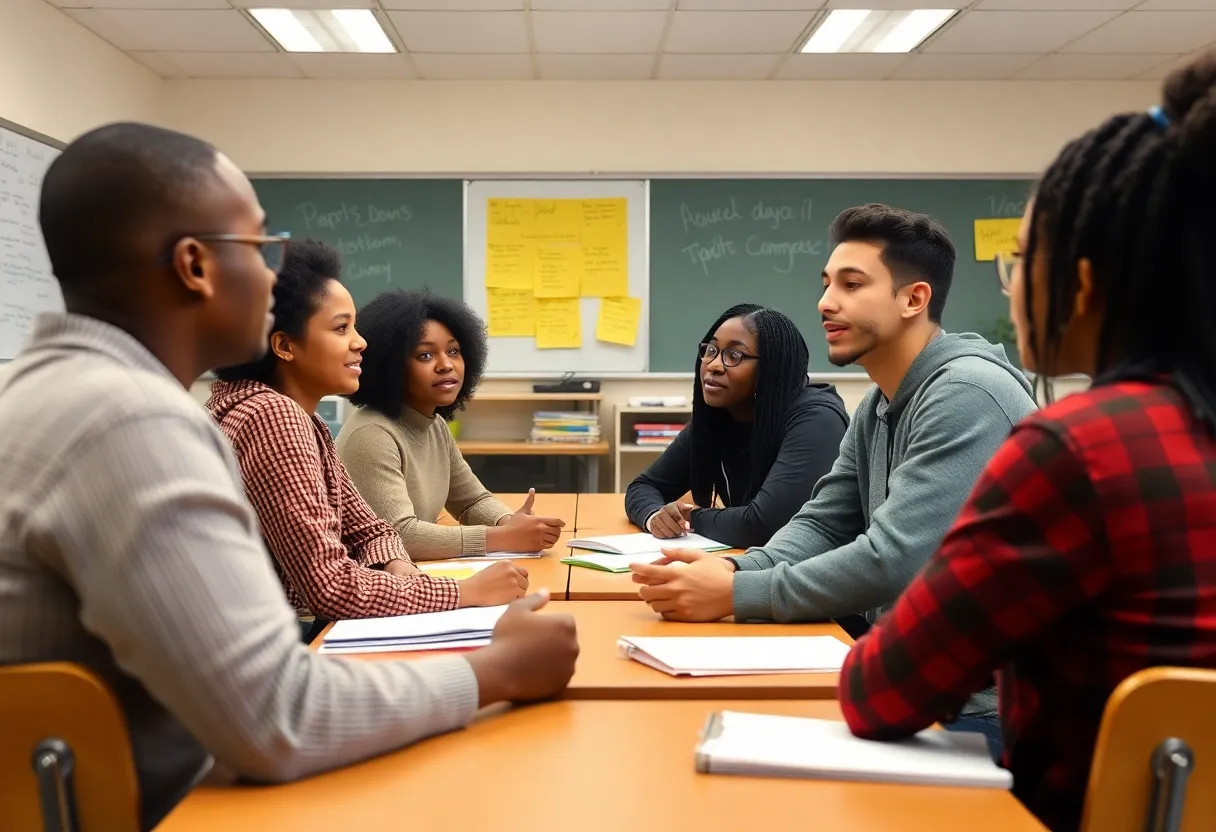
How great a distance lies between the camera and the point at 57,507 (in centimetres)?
82

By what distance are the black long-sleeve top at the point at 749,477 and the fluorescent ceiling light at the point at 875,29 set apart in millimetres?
2374

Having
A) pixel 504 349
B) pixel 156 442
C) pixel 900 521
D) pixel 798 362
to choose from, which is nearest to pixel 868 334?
pixel 900 521

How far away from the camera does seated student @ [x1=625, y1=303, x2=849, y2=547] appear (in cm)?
243

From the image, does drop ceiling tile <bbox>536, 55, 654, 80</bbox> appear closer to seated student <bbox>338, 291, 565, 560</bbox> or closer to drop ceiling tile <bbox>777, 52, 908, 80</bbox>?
drop ceiling tile <bbox>777, 52, 908, 80</bbox>

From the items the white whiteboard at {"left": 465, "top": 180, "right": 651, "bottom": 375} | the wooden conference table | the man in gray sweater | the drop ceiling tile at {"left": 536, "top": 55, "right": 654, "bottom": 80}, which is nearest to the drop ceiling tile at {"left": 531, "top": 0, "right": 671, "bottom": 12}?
the drop ceiling tile at {"left": 536, "top": 55, "right": 654, "bottom": 80}

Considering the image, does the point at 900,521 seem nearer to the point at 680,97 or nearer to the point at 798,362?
the point at 798,362

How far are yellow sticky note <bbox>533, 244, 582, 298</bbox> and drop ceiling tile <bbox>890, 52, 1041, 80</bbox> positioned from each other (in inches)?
77.4

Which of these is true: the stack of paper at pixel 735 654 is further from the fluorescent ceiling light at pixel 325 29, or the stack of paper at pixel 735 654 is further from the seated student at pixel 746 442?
the fluorescent ceiling light at pixel 325 29

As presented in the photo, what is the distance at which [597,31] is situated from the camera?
4.52 metres

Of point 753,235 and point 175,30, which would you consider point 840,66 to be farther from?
point 175,30

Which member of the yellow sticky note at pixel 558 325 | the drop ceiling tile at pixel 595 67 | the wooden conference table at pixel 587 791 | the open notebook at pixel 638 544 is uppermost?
the drop ceiling tile at pixel 595 67

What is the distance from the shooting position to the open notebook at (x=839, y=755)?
3.07 ft

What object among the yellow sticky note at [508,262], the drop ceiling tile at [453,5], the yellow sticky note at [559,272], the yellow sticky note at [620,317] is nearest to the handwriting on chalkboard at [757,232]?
the yellow sticky note at [620,317]

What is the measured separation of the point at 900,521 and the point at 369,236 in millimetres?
4315
